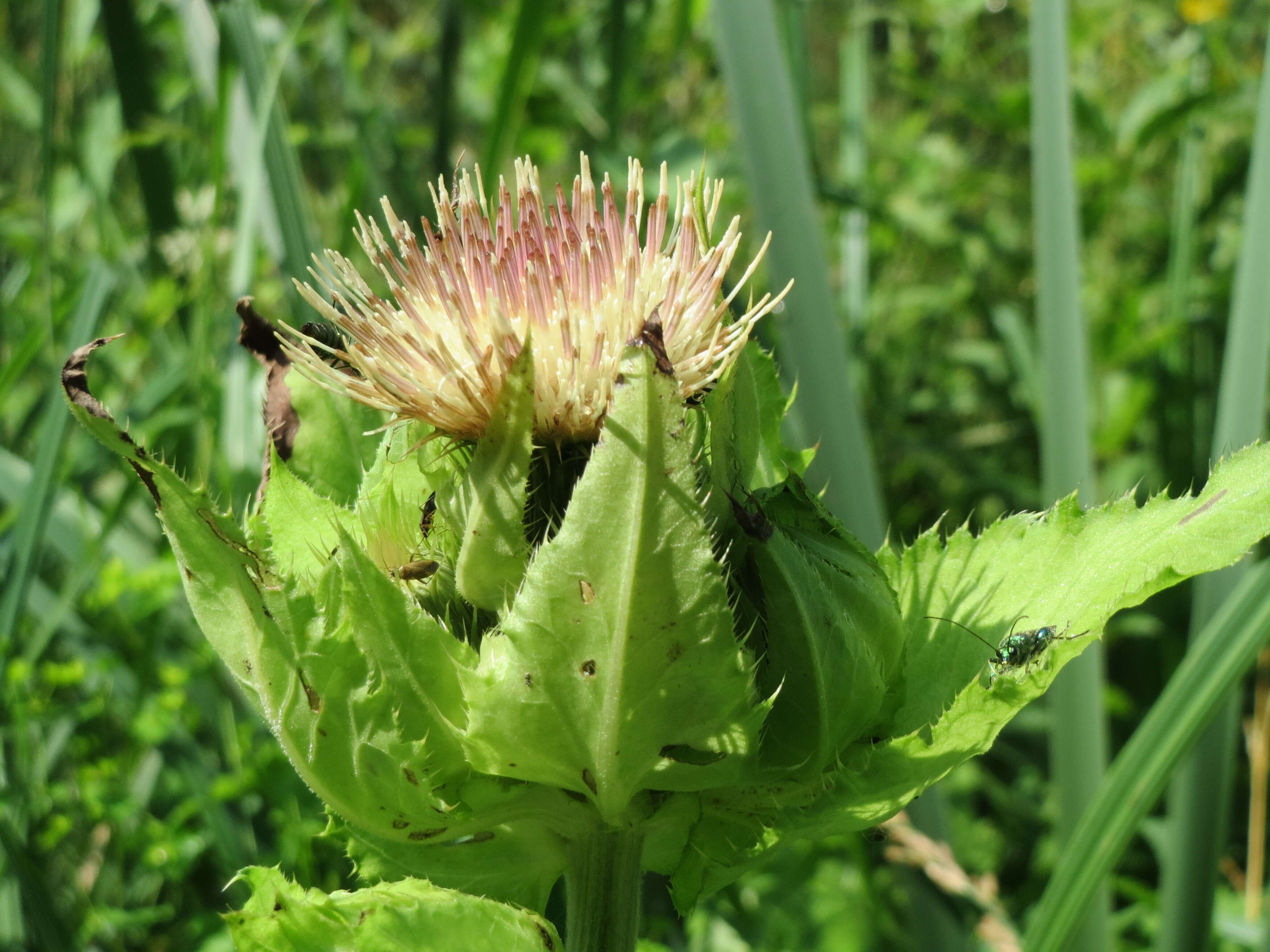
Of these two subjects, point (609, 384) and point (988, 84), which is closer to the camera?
point (609, 384)

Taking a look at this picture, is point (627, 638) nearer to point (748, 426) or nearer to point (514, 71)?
point (748, 426)

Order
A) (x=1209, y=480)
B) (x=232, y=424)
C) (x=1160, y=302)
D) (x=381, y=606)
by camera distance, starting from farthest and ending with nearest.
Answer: (x=1160, y=302)
(x=232, y=424)
(x=1209, y=480)
(x=381, y=606)

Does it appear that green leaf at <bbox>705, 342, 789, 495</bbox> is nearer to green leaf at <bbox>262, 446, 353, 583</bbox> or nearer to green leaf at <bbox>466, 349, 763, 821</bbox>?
green leaf at <bbox>466, 349, 763, 821</bbox>

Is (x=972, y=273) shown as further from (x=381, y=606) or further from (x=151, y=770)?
(x=381, y=606)

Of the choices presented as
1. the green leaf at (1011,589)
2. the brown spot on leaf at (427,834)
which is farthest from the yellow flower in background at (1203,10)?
the brown spot on leaf at (427,834)

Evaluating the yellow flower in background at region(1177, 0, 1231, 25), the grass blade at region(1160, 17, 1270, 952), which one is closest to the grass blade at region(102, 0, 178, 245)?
the grass blade at region(1160, 17, 1270, 952)

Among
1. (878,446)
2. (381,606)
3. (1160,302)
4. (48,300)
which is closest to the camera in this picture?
(381,606)

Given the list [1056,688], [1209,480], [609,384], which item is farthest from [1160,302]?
[609,384]
